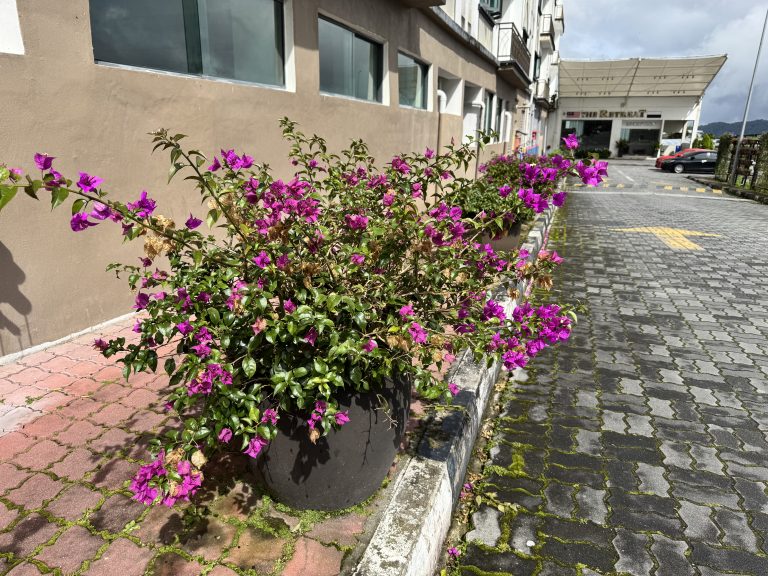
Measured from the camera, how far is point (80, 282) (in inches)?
173

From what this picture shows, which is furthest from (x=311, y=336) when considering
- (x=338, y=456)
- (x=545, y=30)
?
(x=545, y=30)

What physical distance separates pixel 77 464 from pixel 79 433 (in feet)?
1.09

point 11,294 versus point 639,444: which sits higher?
point 11,294

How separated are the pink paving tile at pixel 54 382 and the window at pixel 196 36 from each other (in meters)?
2.71

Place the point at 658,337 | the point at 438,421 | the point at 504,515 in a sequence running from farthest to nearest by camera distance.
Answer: the point at 658,337 → the point at 438,421 → the point at 504,515

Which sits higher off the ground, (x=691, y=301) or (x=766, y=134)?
(x=766, y=134)

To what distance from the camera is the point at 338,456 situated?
7.67 feet

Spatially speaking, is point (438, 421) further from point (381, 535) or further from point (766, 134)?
point (766, 134)

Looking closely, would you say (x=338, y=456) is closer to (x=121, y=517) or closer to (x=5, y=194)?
(x=121, y=517)

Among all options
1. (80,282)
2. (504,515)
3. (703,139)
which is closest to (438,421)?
(504,515)

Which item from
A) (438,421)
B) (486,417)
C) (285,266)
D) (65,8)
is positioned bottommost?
(486,417)

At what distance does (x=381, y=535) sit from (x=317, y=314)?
1.00 metres

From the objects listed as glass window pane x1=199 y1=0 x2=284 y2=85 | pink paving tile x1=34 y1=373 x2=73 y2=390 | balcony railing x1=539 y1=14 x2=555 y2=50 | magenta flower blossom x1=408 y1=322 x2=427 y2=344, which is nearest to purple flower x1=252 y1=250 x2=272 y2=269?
magenta flower blossom x1=408 y1=322 x2=427 y2=344

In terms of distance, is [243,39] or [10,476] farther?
[243,39]
